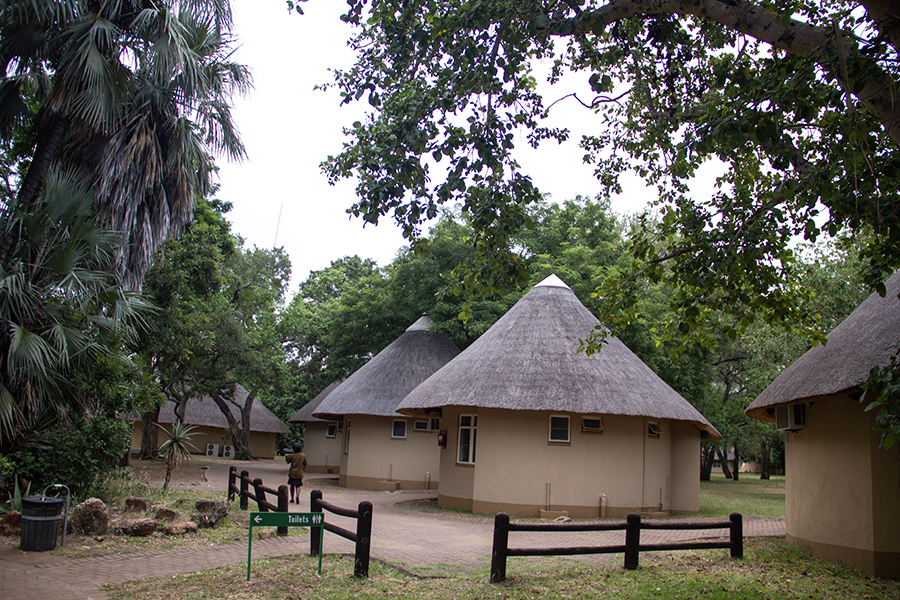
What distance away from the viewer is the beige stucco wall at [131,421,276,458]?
43072 millimetres

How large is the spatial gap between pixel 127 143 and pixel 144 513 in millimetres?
7825

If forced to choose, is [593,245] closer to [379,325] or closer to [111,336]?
[379,325]

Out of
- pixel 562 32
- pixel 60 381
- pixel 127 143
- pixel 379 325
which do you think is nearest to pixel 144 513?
pixel 60 381

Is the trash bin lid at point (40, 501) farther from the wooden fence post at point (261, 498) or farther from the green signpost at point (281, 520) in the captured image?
the green signpost at point (281, 520)

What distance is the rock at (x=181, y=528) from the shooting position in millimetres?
11094

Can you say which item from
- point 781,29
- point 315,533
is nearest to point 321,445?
point 315,533

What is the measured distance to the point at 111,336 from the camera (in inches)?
514

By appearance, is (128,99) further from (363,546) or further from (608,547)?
(608,547)

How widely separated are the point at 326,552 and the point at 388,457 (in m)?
14.2

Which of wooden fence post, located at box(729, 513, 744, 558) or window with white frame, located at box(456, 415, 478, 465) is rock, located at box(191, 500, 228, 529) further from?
wooden fence post, located at box(729, 513, 744, 558)

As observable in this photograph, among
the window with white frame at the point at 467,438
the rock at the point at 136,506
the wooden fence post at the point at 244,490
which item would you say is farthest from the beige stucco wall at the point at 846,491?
the rock at the point at 136,506

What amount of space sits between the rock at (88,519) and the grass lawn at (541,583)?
3280 millimetres

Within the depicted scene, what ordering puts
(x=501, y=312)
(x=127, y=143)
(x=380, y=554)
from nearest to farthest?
(x=380, y=554)
(x=127, y=143)
(x=501, y=312)

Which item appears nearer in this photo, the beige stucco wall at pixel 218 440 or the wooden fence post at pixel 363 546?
the wooden fence post at pixel 363 546
